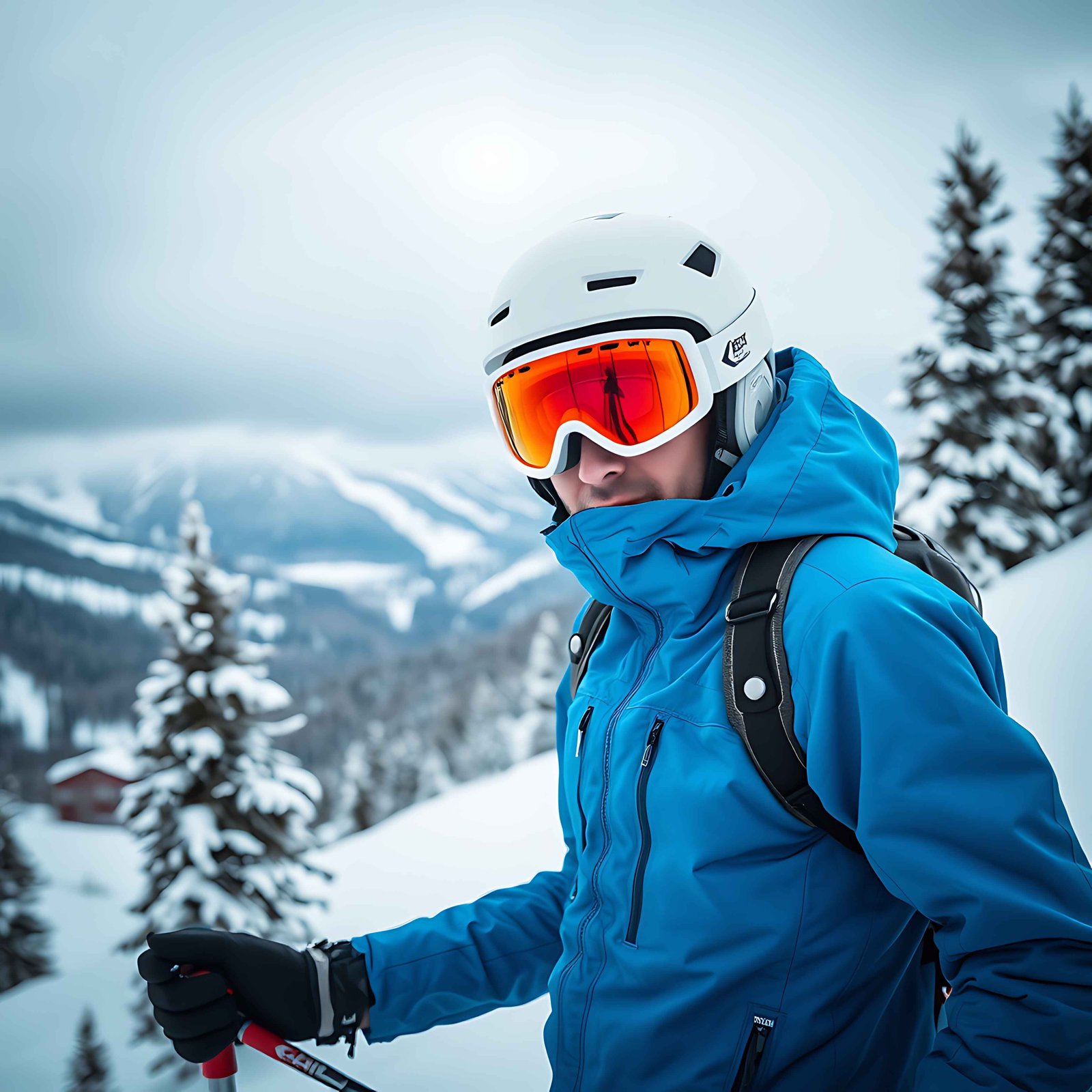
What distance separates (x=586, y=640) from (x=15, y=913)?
3147cm

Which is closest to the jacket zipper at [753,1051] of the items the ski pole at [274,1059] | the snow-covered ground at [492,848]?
the ski pole at [274,1059]

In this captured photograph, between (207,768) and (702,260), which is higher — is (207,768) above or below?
above

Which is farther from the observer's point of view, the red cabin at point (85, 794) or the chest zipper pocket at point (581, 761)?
the red cabin at point (85, 794)

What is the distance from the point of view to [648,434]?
1.63 meters

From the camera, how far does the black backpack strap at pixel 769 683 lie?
118 cm

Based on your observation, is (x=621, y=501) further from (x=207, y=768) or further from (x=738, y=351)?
(x=207, y=768)

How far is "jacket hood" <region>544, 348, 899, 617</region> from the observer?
131 centimetres

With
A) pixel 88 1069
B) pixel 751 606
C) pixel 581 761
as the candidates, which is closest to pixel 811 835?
pixel 751 606

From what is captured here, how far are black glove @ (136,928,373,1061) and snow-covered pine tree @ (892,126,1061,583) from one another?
12.6 metres

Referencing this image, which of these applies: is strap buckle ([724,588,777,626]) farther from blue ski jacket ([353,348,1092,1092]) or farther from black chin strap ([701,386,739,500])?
black chin strap ([701,386,739,500])

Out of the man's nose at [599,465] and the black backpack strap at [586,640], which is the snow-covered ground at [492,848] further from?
the man's nose at [599,465]

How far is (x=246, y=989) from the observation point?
1.71 m

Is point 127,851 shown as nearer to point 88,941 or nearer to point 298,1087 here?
point 88,941

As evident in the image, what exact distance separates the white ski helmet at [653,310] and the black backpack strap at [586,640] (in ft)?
1.29
